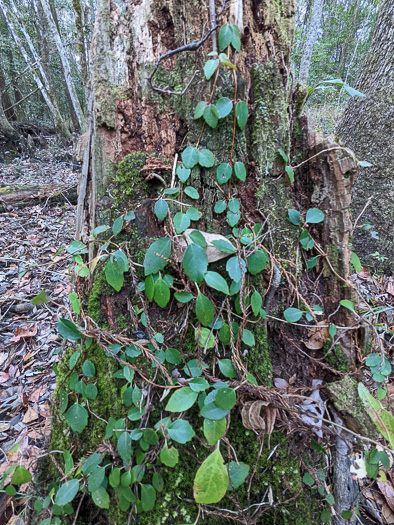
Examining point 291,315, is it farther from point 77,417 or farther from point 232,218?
point 77,417

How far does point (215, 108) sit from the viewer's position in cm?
112

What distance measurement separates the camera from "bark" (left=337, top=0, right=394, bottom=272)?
258cm

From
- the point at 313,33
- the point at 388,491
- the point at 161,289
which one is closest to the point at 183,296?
the point at 161,289

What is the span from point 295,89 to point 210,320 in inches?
47.3

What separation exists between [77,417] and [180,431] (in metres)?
0.49

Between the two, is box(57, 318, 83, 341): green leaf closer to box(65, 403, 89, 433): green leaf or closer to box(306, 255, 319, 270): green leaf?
box(65, 403, 89, 433): green leaf

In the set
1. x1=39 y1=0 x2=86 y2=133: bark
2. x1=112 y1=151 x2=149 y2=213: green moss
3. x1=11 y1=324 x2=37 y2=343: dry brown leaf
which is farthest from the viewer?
x1=39 y1=0 x2=86 y2=133: bark

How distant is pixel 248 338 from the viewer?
3.68ft

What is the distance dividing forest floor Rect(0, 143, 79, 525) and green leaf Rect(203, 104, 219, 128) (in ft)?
2.94

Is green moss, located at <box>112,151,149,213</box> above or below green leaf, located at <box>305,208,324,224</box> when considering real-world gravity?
above

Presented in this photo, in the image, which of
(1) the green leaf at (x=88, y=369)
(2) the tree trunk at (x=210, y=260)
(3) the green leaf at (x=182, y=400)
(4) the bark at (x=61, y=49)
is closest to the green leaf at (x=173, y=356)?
(2) the tree trunk at (x=210, y=260)

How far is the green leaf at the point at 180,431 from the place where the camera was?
3.08ft

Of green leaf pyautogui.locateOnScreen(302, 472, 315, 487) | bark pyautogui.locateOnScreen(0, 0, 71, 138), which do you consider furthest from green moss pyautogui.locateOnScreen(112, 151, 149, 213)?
bark pyautogui.locateOnScreen(0, 0, 71, 138)

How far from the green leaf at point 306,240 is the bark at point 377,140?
187 cm
